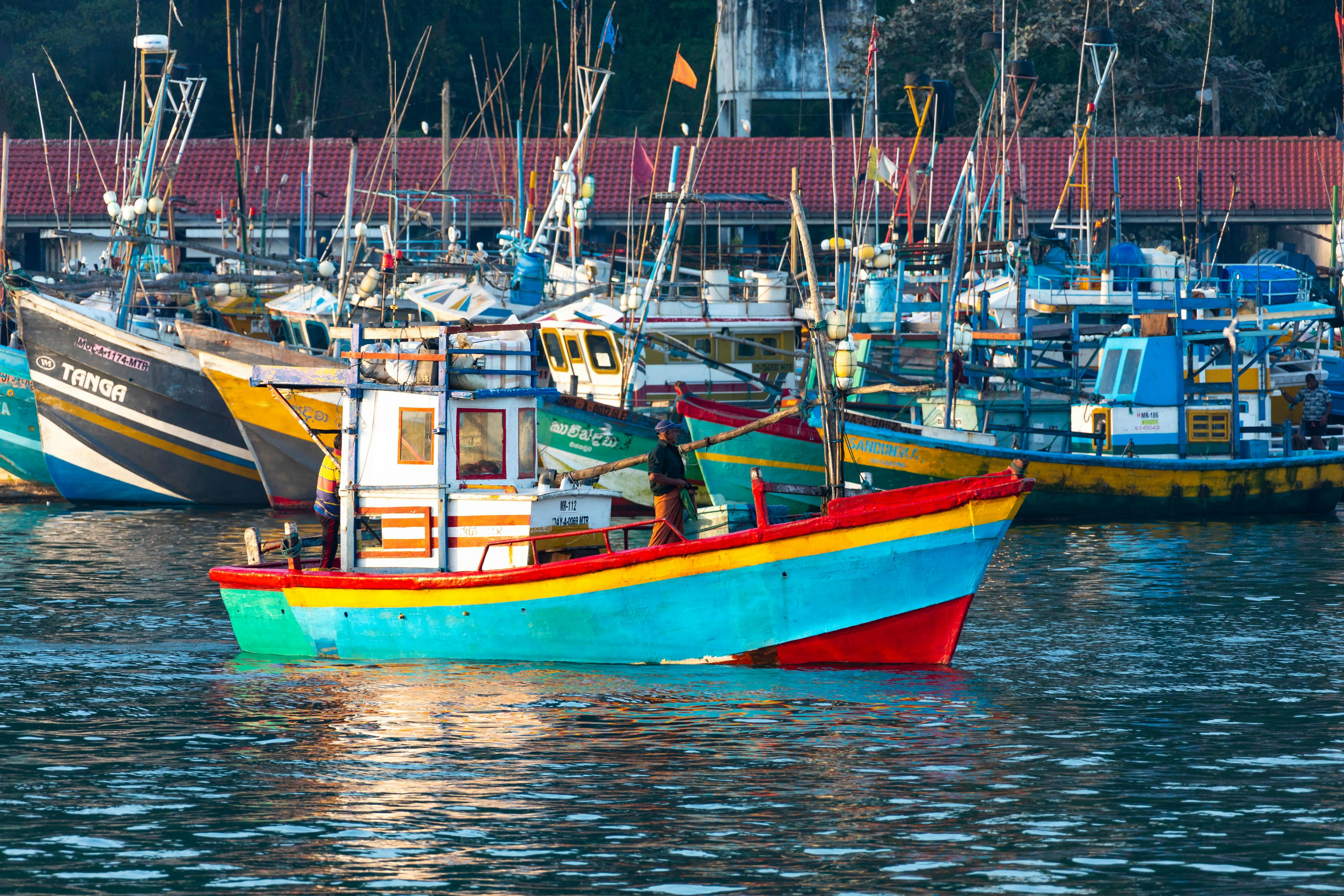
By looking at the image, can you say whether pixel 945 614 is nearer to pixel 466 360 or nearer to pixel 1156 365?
pixel 466 360

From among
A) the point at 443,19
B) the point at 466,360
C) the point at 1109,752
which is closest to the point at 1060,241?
the point at 466,360

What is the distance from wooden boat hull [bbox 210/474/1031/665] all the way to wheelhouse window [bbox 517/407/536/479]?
1.37 m

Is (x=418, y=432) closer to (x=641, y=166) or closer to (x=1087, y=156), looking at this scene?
(x=1087, y=156)

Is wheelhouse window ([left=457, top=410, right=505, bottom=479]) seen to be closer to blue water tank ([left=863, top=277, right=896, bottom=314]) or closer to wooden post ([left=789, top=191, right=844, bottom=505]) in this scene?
wooden post ([left=789, top=191, right=844, bottom=505])

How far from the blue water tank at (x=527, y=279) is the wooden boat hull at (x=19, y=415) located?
28.4 ft

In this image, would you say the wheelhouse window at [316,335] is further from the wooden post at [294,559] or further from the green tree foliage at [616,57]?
the wooden post at [294,559]

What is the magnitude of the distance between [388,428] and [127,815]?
5.44 m

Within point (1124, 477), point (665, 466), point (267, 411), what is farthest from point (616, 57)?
point (665, 466)

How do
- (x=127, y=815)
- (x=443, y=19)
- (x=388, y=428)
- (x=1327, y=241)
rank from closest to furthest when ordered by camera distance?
1. (x=127, y=815)
2. (x=388, y=428)
3. (x=1327, y=241)
4. (x=443, y=19)

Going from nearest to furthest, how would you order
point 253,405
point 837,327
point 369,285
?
point 837,327
point 369,285
point 253,405

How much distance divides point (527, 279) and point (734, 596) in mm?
18805

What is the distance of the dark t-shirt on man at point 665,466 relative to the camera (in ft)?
53.2

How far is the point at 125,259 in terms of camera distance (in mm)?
30734

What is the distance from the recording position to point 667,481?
52.9 feet
